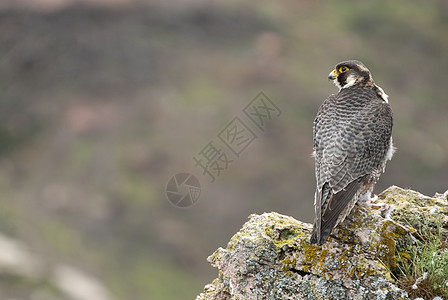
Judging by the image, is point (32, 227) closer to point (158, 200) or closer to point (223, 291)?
point (158, 200)

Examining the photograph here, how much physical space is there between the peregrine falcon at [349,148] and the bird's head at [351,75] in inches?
5.9

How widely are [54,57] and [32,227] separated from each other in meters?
14.6

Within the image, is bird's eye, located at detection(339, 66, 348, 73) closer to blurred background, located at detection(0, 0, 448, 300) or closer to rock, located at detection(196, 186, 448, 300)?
rock, located at detection(196, 186, 448, 300)

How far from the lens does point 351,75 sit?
24.8ft

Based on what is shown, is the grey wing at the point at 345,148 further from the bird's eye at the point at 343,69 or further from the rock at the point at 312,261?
the bird's eye at the point at 343,69

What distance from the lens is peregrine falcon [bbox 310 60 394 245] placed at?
6.10 metres

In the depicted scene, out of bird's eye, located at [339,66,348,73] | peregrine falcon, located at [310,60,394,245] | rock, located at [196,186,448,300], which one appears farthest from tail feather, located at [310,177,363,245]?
bird's eye, located at [339,66,348,73]

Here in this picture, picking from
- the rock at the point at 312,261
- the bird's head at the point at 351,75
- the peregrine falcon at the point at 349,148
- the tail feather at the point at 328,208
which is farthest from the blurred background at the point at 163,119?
the rock at the point at 312,261

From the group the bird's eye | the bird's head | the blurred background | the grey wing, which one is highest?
the blurred background

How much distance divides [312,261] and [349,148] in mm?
1551

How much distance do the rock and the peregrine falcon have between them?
278mm

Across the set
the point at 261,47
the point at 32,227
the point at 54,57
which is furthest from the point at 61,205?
the point at 261,47

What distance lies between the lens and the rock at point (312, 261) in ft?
17.3

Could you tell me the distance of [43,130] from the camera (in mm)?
31078
